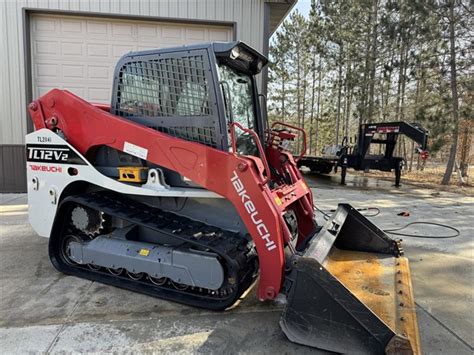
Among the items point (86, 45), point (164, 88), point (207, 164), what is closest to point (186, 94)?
point (164, 88)

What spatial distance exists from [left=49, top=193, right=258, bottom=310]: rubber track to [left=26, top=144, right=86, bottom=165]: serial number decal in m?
0.38

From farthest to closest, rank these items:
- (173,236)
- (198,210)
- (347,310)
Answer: (198,210) → (173,236) → (347,310)

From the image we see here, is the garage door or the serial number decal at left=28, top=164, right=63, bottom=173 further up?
the garage door

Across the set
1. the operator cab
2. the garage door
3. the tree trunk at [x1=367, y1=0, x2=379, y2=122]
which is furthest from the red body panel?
the tree trunk at [x1=367, y1=0, x2=379, y2=122]

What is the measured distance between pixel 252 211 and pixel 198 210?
2.49 feet

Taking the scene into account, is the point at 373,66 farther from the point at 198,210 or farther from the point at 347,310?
the point at 347,310

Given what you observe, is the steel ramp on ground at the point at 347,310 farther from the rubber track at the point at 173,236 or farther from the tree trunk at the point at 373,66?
the tree trunk at the point at 373,66

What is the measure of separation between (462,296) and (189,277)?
261cm

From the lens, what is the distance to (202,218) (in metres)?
3.31

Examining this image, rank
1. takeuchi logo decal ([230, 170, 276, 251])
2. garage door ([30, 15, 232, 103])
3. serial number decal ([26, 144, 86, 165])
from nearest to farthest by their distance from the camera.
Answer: takeuchi logo decal ([230, 170, 276, 251]) → serial number decal ([26, 144, 86, 165]) → garage door ([30, 15, 232, 103])

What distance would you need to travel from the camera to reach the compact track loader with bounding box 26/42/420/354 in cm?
247

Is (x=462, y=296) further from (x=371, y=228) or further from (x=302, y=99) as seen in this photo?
(x=302, y=99)

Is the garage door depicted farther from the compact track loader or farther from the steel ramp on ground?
the steel ramp on ground

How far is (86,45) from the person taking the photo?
25.0ft
